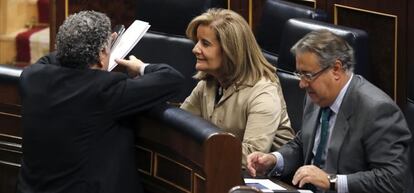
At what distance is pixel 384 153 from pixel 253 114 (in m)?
0.51

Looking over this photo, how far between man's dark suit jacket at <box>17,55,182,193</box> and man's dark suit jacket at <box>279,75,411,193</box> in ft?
1.56

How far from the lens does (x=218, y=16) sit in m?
2.86

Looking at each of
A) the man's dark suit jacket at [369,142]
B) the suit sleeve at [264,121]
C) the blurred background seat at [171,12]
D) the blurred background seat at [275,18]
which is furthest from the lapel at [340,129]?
the blurred background seat at [171,12]

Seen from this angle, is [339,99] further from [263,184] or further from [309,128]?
[263,184]

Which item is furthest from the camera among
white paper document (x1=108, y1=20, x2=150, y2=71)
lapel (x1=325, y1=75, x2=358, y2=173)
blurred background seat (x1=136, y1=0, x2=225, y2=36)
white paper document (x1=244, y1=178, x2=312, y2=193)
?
blurred background seat (x1=136, y1=0, x2=225, y2=36)

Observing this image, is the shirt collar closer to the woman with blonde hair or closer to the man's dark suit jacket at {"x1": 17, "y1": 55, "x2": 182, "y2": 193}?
the woman with blonde hair

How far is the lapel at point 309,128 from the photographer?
258 centimetres

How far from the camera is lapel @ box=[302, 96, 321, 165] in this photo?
2.58 metres

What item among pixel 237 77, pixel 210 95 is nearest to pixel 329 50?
pixel 237 77

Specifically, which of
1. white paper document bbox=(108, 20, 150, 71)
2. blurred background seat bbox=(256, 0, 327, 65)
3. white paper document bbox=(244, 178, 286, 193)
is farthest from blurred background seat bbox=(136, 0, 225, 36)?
white paper document bbox=(244, 178, 286, 193)

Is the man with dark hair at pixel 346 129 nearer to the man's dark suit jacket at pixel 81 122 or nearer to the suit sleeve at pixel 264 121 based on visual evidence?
the suit sleeve at pixel 264 121

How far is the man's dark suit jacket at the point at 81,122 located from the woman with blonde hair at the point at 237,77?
0.31 m

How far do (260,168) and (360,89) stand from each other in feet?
1.20

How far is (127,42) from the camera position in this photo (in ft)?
8.89
